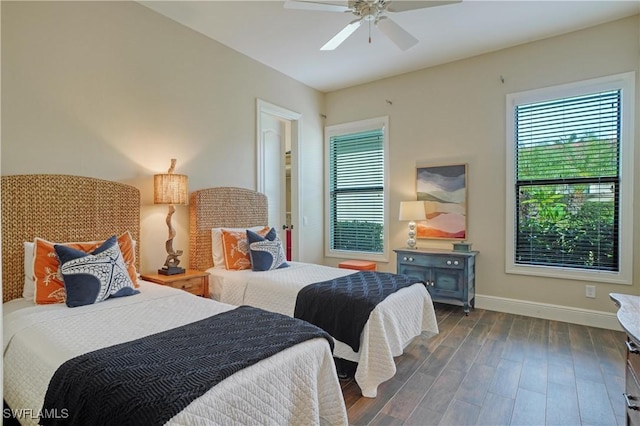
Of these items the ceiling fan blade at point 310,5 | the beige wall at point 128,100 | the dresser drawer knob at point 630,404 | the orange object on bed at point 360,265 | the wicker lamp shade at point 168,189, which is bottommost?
the dresser drawer knob at point 630,404

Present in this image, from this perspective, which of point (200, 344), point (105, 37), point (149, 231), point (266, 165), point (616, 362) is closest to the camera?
point (200, 344)

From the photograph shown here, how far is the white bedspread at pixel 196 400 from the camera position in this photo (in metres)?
1.36

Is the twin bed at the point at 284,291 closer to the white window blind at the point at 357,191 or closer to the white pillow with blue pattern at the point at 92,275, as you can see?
the white pillow with blue pattern at the point at 92,275

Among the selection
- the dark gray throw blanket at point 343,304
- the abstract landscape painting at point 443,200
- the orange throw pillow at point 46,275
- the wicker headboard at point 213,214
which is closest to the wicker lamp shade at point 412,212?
the abstract landscape painting at point 443,200

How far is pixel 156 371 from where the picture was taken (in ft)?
4.46

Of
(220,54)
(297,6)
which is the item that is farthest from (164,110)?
(297,6)

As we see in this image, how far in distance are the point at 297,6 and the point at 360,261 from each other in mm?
3425

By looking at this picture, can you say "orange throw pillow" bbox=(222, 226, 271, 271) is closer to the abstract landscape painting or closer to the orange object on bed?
the orange object on bed

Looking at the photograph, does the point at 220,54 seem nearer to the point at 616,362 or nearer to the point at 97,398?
the point at 97,398

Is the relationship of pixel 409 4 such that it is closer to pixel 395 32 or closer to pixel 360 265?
pixel 395 32

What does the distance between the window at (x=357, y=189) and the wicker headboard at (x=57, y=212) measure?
305 cm

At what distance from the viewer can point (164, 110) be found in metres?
3.41

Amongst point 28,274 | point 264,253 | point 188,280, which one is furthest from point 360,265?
point 28,274

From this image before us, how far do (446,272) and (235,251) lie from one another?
2.38 meters
